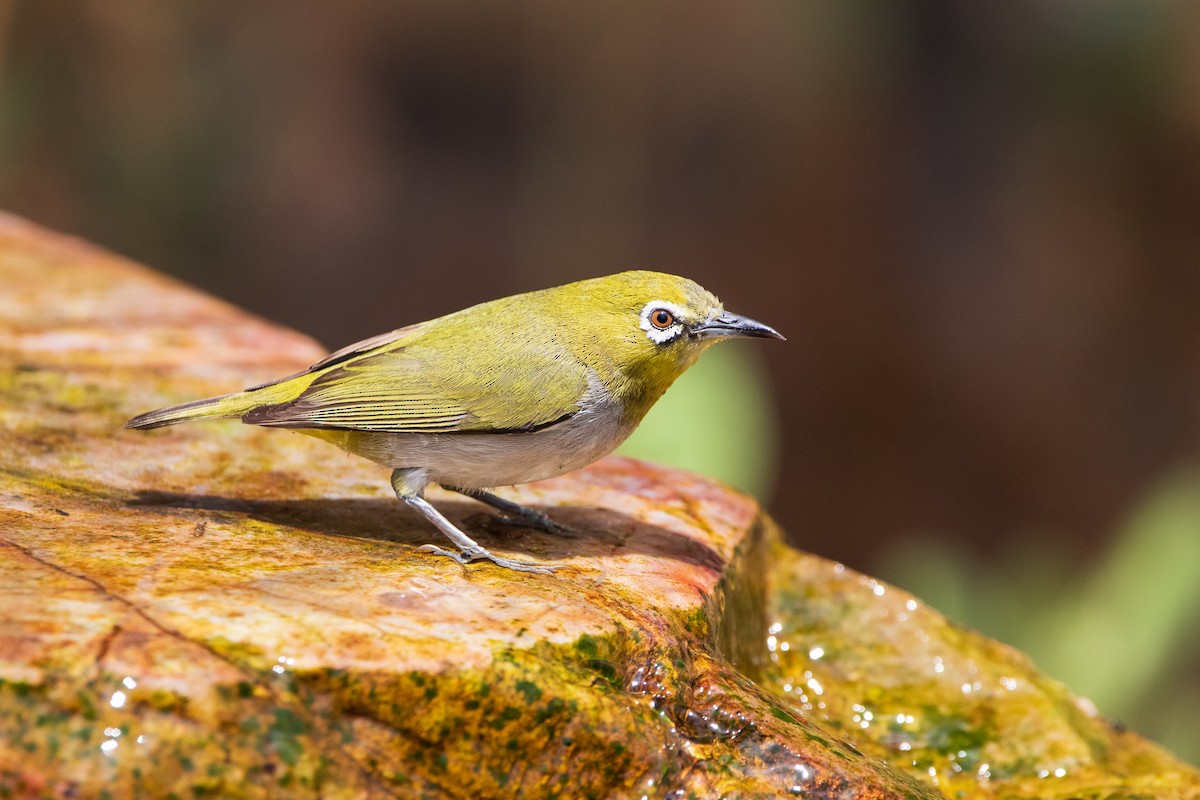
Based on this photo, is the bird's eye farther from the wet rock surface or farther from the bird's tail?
the bird's tail

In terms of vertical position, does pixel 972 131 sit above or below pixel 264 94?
above

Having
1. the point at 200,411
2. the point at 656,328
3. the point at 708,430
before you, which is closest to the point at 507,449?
the point at 656,328

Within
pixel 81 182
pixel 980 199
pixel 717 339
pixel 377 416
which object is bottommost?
pixel 81 182

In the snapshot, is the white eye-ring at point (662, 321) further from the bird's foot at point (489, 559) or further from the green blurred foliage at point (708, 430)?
the green blurred foliage at point (708, 430)

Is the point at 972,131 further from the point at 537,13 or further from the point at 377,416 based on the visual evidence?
the point at 377,416

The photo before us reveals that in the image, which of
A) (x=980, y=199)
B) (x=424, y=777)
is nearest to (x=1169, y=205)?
(x=980, y=199)

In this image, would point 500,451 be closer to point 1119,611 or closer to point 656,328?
point 656,328
